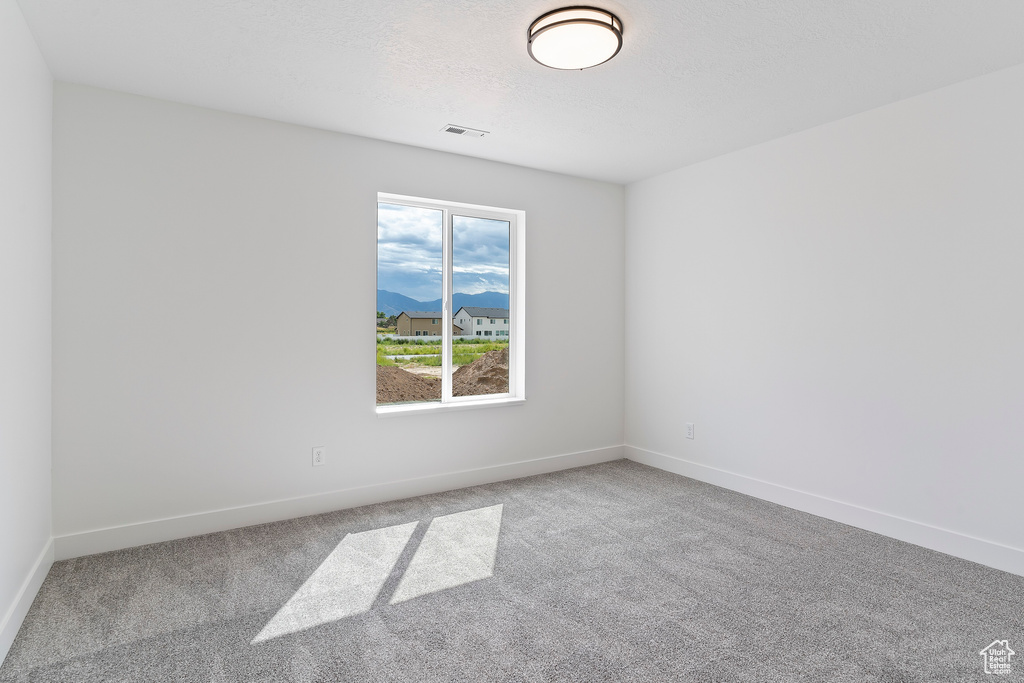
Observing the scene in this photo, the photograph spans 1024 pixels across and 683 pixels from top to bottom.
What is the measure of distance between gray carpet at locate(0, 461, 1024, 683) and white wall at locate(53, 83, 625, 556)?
391mm

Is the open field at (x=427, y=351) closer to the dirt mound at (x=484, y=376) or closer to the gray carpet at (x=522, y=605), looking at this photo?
the dirt mound at (x=484, y=376)

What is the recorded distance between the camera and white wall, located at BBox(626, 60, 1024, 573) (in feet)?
9.12

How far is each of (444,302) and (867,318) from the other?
2.86m

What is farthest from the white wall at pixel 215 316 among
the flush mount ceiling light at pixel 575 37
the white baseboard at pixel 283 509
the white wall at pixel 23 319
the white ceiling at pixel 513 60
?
the flush mount ceiling light at pixel 575 37

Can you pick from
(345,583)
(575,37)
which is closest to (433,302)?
(345,583)

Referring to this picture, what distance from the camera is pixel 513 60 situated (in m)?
2.63

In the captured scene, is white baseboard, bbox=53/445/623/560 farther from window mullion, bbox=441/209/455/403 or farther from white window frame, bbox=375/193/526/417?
window mullion, bbox=441/209/455/403

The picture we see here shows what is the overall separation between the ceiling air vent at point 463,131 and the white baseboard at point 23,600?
318 centimetres

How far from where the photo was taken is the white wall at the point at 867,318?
2.78 meters

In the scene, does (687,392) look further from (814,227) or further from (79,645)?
(79,645)

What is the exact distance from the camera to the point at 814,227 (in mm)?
3553

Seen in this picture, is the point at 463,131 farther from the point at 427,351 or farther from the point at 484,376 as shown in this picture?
the point at 484,376

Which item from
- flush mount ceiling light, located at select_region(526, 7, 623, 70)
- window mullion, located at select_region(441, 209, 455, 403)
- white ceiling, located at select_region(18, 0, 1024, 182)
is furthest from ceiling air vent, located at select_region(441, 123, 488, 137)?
flush mount ceiling light, located at select_region(526, 7, 623, 70)

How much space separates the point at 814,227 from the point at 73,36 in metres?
4.17
